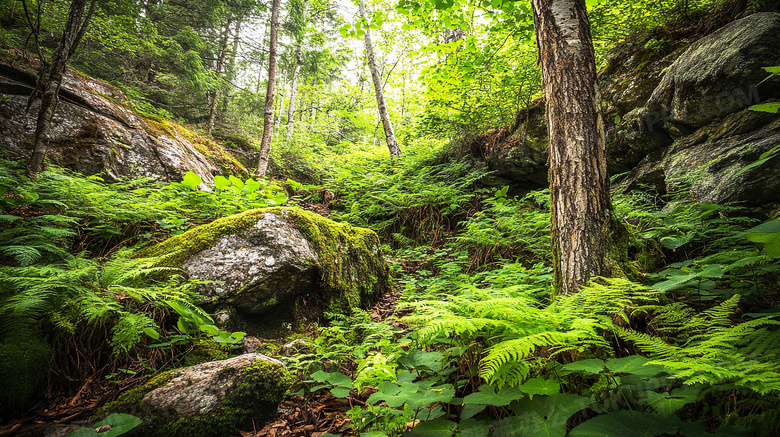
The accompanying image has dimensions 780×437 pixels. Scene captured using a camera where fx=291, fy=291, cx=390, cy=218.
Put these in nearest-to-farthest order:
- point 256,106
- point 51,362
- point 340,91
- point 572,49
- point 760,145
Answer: point 51,362 < point 572,49 < point 760,145 < point 256,106 < point 340,91

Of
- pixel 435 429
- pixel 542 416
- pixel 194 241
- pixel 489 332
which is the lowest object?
pixel 435 429

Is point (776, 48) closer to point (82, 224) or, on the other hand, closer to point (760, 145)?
point (760, 145)

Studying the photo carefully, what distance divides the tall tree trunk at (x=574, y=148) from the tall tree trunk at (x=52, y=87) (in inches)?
221

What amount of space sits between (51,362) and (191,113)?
1198 cm

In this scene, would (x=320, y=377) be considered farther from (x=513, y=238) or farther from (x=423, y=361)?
(x=513, y=238)

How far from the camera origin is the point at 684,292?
2139mm

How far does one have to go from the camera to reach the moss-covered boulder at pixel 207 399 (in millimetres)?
1765

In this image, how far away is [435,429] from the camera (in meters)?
1.39

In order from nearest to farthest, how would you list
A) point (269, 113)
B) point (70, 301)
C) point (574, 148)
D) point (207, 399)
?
point (207, 399) < point (70, 301) < point (574, 148) < point (269, 113)

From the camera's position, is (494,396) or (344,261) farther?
(344,261)

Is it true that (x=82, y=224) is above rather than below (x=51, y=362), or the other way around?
above

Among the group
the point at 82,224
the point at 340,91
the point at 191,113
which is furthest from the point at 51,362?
the point at 340,91

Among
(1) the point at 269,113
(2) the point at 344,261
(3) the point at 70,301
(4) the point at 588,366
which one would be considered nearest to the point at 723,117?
(4) the point at 588,366

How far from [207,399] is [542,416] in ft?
6.45
